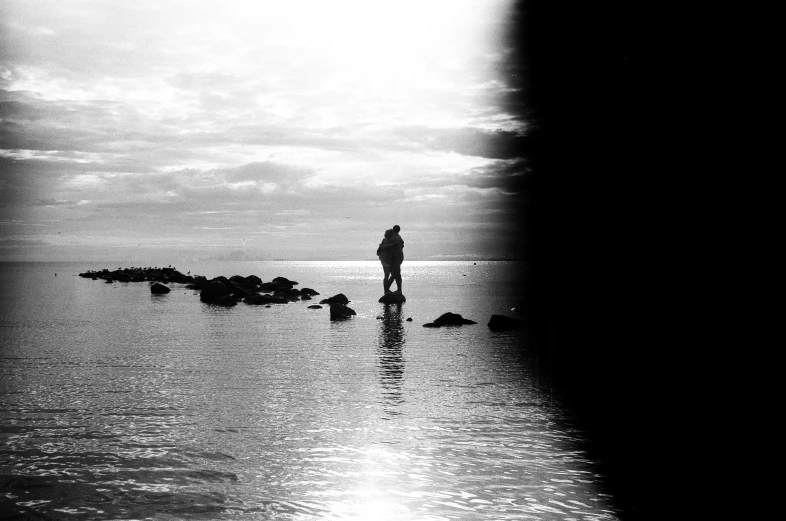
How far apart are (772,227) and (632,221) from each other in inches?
660

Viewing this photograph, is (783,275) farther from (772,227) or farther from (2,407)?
(2,407)

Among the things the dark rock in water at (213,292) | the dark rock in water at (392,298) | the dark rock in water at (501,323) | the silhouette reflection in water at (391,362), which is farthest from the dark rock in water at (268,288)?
the dark rock in water at (501,323)

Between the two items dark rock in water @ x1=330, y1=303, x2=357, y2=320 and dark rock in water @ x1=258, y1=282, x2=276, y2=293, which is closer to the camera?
dark rock in water @ x1=330, y1=303, x2=357, y2=320

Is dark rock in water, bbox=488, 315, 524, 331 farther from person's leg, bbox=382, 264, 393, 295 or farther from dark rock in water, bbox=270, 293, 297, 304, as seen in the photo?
person's leg, bbox=382, 264, 393, 295

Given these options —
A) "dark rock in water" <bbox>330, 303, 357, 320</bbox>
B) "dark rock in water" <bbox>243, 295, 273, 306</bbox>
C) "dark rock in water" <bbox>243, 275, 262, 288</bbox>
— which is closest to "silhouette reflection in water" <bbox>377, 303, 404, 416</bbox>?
"dark rock in water" <bbox>330, 303, 357, 320</bbox>

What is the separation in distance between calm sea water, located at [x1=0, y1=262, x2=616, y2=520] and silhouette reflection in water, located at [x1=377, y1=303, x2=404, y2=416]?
0.34 feet

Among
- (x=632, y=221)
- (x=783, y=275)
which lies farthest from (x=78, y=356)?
(x=632, y=221)

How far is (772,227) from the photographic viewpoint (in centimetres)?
2750

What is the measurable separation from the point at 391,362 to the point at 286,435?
32.6 feet

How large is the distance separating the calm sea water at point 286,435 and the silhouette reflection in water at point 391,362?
10 cm

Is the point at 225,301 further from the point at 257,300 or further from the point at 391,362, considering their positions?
the point at 391,362

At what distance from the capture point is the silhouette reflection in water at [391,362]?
15.9 metres

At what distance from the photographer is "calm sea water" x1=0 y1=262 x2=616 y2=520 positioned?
356 inches

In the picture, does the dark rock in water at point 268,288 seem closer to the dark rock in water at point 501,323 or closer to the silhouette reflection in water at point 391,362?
the silhouette reflection in water at point 391,362
